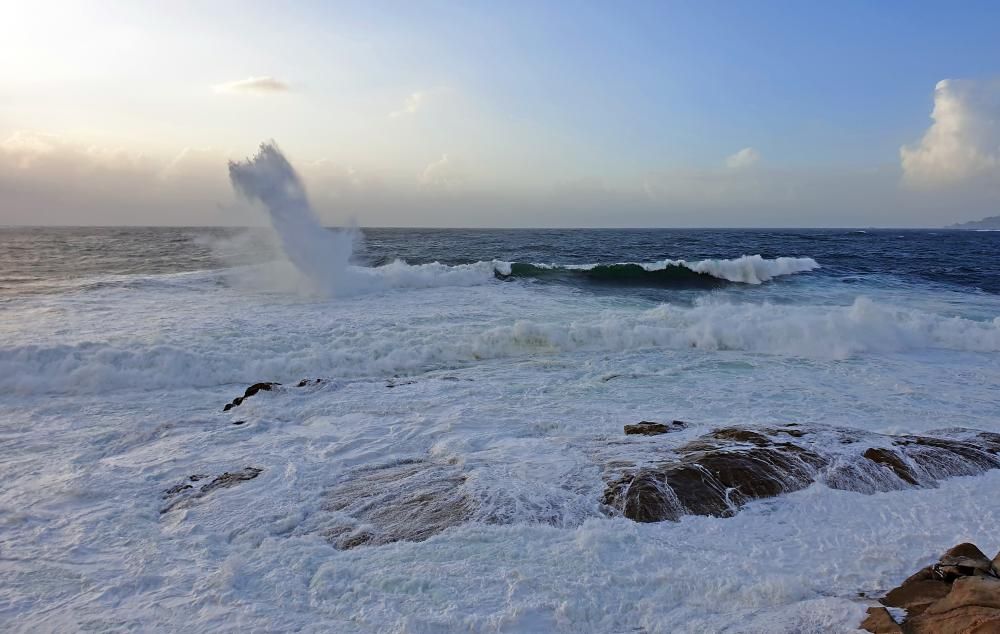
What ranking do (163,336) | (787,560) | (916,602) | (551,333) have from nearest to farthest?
1. (916,602)
2. (787,560)
3. (163,336)
4. (551,333)

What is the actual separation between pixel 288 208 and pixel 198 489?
14.2m

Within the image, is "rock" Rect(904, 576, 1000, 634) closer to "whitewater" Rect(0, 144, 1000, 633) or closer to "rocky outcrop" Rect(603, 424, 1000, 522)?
"whitewater" Rect(0, 144, 1000, 633)

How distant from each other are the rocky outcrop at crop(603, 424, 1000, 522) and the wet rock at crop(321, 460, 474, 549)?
135 cm

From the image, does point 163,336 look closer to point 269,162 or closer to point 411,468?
point 411,468

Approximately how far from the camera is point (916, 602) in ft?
10.5

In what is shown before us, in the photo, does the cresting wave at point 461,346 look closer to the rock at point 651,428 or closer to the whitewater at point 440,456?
the whitewater at point 440,456

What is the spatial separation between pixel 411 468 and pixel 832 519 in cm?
369

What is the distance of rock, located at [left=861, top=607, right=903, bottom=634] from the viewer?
2.87m

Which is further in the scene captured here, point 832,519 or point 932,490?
point 932,490

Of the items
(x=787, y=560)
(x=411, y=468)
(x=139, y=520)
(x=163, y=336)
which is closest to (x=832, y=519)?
(x=787, y=560)

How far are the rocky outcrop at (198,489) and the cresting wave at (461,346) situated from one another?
152 inches

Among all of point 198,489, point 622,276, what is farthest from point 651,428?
point 622,276

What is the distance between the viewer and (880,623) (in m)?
2.96

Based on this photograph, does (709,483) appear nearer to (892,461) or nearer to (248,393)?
(892,461)
